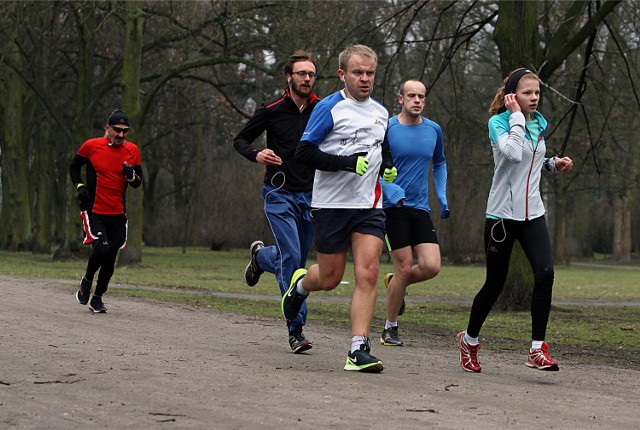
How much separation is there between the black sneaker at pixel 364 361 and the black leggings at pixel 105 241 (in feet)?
18.0

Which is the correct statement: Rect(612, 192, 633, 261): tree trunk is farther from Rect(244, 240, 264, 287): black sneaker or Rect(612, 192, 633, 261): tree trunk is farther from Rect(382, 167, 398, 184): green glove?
Rect(382, 167, 398, 184): green glove

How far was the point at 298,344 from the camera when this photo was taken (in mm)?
9156

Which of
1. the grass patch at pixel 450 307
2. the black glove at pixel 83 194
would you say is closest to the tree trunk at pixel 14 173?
the grass patch at pixel 450 307

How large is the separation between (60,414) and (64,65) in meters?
35.1

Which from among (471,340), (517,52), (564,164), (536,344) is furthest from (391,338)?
(517,52)

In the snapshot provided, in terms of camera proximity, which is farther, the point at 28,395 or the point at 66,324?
the point at 66,324

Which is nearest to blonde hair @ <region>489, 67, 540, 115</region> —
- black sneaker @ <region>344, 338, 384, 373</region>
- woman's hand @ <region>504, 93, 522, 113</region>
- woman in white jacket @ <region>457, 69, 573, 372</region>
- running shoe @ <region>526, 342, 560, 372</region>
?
woman in white jacket @ <region>457, 69, 573, 372</region>

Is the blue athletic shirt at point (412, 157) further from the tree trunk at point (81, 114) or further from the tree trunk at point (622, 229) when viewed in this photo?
the tree trunk at point (622, 229)

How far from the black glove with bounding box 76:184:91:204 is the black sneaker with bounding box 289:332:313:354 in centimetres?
403

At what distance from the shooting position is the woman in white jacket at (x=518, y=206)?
810 cm

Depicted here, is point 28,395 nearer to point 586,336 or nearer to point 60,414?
point 60,414

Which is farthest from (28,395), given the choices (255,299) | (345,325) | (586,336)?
(255,299)

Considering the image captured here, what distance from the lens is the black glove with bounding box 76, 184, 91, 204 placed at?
40.8ft

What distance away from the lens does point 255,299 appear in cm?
1798
